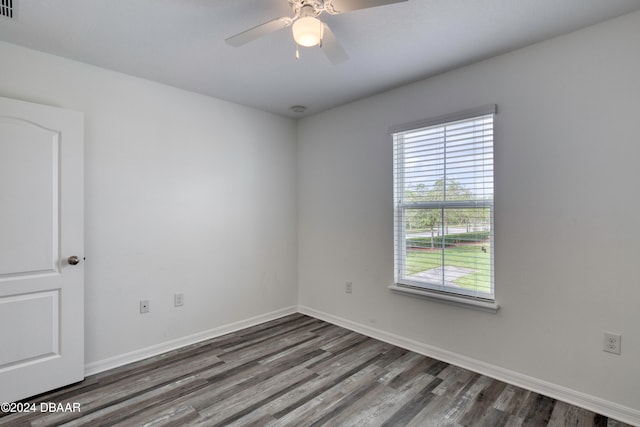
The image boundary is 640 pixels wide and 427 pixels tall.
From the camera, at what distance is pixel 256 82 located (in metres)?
2.95

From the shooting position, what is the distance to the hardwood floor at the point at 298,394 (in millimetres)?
1996

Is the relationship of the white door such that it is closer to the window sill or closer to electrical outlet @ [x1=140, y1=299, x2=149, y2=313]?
electrical outlet @ [x1=140, y1=299, x2=149, y2=313]

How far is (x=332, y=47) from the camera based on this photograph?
1.89 m

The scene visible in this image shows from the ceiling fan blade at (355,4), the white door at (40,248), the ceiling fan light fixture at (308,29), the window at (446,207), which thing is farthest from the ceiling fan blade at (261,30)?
the window at (446,207)

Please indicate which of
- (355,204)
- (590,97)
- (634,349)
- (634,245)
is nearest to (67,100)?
(355,204)

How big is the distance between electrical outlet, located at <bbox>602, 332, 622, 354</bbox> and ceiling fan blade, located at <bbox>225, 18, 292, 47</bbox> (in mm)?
2682

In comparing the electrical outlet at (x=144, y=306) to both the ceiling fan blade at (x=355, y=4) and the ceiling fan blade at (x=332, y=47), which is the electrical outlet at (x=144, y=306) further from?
the ceiling fan blade at (x=355, y=4)

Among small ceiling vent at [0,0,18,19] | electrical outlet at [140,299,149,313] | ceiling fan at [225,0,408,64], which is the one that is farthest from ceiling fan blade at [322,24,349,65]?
electrical outlet at [140,299,149,313]

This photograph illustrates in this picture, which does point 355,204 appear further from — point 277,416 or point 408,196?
point 277,416

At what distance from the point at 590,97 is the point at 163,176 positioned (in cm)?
334

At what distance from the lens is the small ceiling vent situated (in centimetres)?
184

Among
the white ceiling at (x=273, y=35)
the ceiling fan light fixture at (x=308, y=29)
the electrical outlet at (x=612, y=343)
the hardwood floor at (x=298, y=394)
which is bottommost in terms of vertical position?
the hardwood floor at (x=298, y=394)

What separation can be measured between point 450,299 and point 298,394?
1.42 m

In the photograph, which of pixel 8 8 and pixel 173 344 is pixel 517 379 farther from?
pixel 8 8
